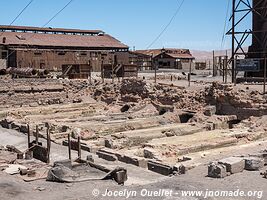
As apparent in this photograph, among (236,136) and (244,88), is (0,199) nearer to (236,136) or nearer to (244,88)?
(236,136)

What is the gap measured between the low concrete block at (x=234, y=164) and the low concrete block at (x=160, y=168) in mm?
1745

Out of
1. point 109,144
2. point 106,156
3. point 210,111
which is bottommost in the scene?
point 106,156

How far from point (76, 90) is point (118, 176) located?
17865 millimetres

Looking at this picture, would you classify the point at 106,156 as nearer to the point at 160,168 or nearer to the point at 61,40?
the point at 160,168

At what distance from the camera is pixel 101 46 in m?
43.2

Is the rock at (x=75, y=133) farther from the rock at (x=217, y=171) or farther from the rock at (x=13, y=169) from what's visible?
the rock at (x=217, y=171)

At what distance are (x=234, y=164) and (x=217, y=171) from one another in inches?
20.3

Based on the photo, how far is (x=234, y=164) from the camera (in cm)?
981

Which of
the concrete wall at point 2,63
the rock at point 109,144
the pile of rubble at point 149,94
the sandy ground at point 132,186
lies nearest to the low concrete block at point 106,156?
the rock at point 109,144

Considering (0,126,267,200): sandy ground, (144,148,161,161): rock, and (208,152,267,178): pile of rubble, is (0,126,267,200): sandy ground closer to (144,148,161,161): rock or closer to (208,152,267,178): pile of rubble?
(208,152,267,178): pile of rubble

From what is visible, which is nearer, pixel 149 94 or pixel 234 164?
pixel 234 164

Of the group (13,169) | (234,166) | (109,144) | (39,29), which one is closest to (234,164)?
(234,166)

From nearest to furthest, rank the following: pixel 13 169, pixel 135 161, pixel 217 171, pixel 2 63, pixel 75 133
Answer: pixel 217 171, pixel 13 169, pixel 135 161, pixel 75 133, pixel 2 63

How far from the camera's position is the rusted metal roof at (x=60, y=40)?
3875 centimetres
